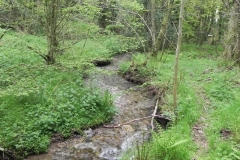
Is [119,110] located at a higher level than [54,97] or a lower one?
lower

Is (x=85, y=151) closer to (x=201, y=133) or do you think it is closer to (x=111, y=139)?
(x=111, y=139)

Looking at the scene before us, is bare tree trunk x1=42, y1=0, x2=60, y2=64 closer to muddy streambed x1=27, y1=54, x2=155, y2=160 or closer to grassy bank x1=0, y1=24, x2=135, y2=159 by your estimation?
grassy bank x1=0, y1=24, x2=135, y2=159

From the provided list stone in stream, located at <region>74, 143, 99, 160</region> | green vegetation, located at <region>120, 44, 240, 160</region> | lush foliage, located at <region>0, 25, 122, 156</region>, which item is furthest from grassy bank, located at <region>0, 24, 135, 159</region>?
green vegetation, located at <region>120, 44, 240, 160</region>

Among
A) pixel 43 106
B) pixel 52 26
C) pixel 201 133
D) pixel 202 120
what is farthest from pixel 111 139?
pixel 52 26

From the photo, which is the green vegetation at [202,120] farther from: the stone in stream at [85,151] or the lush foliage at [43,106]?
the lush foliage at [43,106]

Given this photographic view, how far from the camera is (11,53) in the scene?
10.6 metres

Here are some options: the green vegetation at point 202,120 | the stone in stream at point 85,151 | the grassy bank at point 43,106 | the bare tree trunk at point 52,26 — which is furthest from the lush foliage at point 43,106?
the green vegetation at point 202,120

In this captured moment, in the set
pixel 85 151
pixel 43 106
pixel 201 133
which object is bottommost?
pixel 85 151

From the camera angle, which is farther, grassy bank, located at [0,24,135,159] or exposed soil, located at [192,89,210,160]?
grassy bank, located at [0,24,135,159]

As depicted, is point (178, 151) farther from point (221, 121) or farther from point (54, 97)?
point (54, 97)

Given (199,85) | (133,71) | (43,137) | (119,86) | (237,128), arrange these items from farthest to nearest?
(133,71) < (119,86) < (199,85) < (43,137) < (237,128)

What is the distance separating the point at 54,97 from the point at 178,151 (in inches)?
152

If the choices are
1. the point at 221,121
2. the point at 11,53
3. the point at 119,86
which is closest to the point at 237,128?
the point at 221,121

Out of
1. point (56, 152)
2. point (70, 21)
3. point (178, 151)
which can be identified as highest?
point (70, 21)
